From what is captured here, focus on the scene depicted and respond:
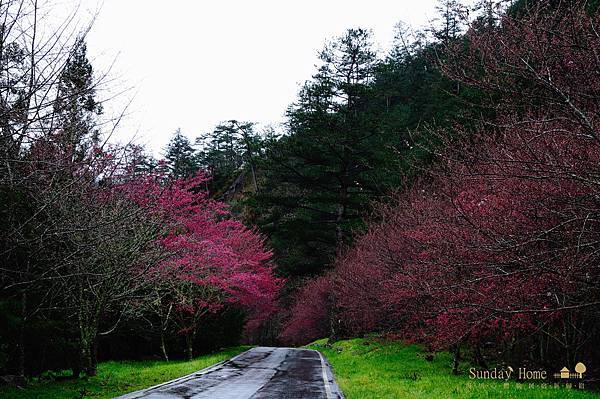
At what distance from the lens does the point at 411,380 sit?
12641 millimetres

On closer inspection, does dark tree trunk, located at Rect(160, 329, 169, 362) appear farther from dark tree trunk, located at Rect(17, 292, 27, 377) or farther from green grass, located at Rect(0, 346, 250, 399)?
dark tree trunk, located at Rect(17, 292, 27, 377)

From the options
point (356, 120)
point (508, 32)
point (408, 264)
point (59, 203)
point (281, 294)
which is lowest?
point (281, 294)

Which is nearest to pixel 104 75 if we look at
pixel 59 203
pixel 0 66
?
pixel 0 66

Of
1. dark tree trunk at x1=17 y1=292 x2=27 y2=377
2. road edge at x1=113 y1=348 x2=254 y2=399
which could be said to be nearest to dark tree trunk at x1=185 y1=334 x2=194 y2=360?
road edge at x1=113 y1=348 x2=254 y2=399

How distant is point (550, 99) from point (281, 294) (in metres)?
42.8

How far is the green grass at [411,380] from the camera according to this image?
8633 millimetres

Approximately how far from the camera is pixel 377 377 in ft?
45.9

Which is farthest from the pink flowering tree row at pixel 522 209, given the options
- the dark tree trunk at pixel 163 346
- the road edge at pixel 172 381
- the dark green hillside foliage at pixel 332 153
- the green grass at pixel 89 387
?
the dark green hillside foliage at pixel 332 153

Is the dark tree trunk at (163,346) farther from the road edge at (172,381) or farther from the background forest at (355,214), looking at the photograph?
the road edge at (172,381)

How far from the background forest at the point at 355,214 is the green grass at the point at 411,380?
1.04 m

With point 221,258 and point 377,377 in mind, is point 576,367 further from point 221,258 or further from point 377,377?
point 221,258

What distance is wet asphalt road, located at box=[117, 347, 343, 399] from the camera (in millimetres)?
10539

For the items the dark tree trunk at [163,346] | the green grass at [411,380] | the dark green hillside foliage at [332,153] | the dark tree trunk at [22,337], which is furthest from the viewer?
the dark green hillside foliage at [332,153]

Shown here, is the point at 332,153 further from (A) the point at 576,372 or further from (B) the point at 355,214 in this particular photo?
(A) the point at 576,372
